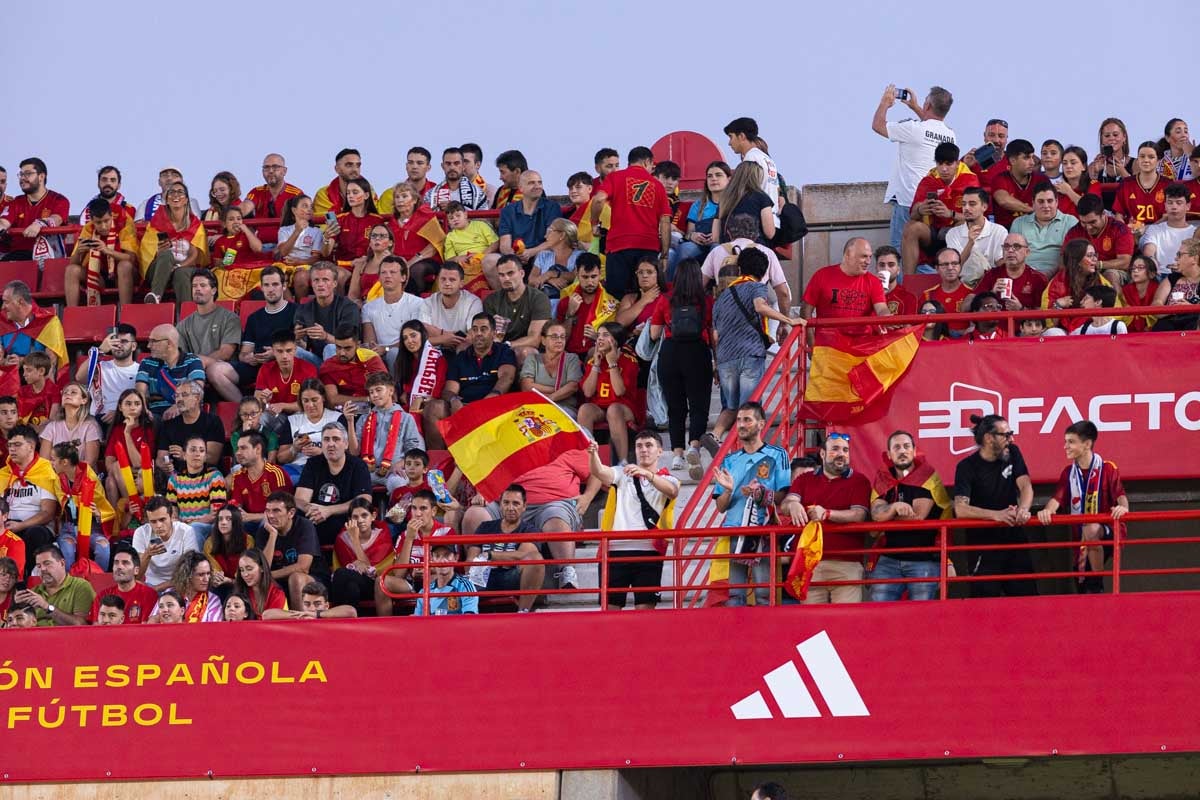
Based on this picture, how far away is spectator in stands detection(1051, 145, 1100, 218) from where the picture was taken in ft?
58.7

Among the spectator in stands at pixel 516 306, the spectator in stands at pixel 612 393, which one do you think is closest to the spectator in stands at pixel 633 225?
the spectator in stands at pixel 516 306

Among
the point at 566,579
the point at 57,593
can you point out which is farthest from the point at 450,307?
the point at 57,593

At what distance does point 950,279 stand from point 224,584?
20.0ft

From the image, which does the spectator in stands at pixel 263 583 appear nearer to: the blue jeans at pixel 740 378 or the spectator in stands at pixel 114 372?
the blue jeans at pixel 740 378

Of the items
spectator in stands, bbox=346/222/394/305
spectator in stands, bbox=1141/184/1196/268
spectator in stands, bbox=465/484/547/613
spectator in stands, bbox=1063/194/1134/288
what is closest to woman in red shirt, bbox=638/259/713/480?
spectator in stands, bbox=465/484/547/613

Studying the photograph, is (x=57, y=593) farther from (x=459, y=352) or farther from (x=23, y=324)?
(x=23, y=324)

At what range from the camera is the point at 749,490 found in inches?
546

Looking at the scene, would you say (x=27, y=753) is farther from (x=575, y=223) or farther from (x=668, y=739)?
(x=575, y=223)

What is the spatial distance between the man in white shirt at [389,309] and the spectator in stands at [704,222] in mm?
2126

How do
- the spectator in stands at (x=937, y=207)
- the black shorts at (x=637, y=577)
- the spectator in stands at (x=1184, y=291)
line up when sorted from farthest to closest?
the spectator in stands at (x=937, y=207) → the spectator in stands at (x=1184, y=291) → the black shorts at (x=637, y=577)

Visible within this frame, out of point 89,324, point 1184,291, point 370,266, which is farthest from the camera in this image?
point 89,324

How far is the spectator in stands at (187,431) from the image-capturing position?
16688 mm

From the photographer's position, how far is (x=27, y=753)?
1397 centimetres

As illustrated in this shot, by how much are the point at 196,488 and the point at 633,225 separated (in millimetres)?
4156
